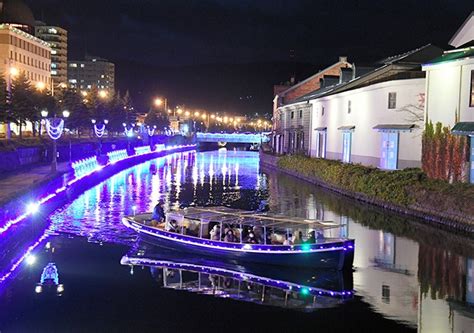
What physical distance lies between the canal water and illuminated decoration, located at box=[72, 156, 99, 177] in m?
18.4

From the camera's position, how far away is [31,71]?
5010 inches

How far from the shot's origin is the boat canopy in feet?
74.6

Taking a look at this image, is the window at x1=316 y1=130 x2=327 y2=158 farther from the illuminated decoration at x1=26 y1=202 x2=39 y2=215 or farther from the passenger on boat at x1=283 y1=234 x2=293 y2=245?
the passenger on boat at x1=283 y1=234 x2=293 y2=245

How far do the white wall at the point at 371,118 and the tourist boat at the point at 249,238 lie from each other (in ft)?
71.6

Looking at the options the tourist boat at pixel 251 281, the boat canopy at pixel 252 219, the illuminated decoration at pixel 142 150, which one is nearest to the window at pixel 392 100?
the boat canopy at pixel 252 219

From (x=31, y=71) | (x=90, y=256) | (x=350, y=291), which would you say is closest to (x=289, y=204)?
(x=90, y=256)

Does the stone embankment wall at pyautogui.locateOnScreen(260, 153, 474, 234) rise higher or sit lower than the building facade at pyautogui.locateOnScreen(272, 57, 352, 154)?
lower

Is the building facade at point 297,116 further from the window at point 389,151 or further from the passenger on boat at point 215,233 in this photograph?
the passenger on boat at point 215,233

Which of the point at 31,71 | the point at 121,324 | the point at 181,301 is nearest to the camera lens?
the point at 121,324

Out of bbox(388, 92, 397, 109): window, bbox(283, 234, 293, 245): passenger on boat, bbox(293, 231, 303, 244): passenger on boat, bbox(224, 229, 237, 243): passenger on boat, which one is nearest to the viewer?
bbox(293, 231, 303, 244): passenger on boat

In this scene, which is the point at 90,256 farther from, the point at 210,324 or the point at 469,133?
the point at 469,133

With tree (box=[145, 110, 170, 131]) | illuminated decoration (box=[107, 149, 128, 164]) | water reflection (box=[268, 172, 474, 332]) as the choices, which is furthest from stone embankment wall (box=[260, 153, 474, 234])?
tree (box=[145, 110, 170, 131])

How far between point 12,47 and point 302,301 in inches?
4317

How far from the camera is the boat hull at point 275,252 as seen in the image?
21094 mm
